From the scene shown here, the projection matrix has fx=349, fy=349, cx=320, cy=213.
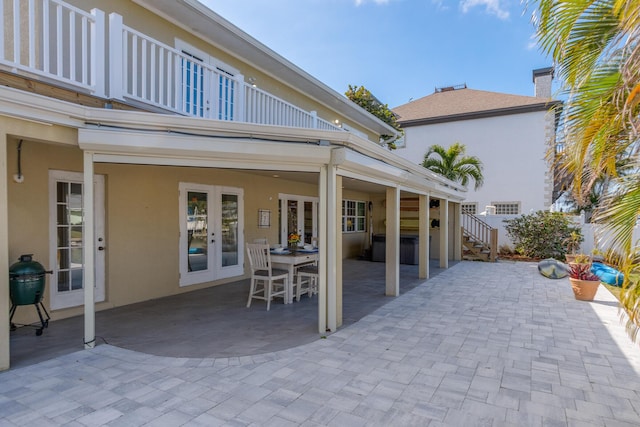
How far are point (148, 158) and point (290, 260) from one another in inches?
120

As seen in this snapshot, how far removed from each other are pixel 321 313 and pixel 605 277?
8.42 metres

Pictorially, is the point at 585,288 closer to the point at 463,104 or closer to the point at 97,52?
the point at 97,52

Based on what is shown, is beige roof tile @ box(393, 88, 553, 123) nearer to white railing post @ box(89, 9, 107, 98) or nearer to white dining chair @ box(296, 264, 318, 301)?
white dining chair @ box(296, 264, 318, 301)

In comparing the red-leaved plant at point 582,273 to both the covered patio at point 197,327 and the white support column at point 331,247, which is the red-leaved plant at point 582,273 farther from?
the white support column at point 331,247

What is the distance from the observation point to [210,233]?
787cm

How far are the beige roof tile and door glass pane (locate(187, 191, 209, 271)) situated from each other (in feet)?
53.3

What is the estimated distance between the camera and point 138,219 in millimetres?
6516

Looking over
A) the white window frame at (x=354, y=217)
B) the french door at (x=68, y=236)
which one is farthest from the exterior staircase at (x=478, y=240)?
the french door at (x=68, y=236)

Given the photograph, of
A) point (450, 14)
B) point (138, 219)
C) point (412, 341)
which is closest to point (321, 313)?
point (412, 341)

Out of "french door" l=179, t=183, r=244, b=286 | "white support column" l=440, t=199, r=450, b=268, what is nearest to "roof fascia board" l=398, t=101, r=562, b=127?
"white support column" l=440, t=199, r=450, b=268

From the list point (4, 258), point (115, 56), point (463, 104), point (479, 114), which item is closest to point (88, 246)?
point (4, 258)

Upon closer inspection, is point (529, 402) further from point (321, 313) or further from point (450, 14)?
point (450, 14)

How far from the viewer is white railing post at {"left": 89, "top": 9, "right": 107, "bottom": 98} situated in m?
4.59

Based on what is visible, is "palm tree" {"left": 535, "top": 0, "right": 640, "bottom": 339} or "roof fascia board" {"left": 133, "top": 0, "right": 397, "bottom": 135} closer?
"palm tree" {"left": 535, "top": 0, "right": 640, "bottom": 339}
